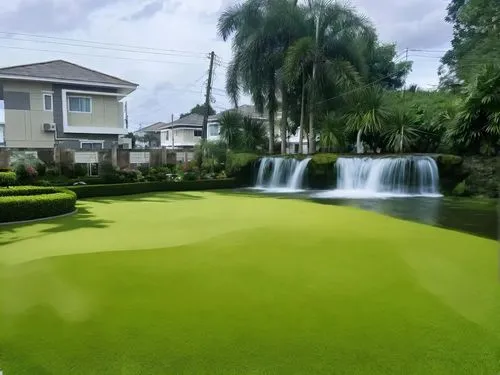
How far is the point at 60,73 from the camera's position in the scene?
2227cm

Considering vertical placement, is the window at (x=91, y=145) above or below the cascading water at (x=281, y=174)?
above

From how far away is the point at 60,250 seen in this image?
6.22 metres

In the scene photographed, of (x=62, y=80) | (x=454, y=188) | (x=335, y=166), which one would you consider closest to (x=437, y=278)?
(x=454, y=188)

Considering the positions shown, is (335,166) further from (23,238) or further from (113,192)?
(23,238)

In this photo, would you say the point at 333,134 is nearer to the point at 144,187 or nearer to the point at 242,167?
the point at 242,167

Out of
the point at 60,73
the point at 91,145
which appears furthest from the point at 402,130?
the point at 60,73

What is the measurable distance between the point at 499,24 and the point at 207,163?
16.5 meters

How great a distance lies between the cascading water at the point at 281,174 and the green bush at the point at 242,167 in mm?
408

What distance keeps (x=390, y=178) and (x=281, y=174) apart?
537 centimetres

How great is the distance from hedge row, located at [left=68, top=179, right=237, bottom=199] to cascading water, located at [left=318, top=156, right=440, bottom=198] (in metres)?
5.13

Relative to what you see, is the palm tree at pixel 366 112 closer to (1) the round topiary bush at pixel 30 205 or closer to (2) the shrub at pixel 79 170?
(2) the shrub at pixel 79 170

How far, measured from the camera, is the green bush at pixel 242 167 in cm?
2014

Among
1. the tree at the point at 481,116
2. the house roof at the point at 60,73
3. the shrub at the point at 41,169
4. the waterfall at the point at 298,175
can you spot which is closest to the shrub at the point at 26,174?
the shrub at the point at 41,169

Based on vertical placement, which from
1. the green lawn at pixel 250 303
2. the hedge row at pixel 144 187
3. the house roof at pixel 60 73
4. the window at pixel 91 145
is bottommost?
the green lawn at pixel 250 303
